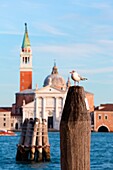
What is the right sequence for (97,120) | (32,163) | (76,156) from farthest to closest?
(97,120)
(32,163)
(76,156)

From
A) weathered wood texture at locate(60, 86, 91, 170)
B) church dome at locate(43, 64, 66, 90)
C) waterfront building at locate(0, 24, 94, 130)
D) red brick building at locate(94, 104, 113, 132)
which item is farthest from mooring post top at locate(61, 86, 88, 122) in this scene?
church dome at locate(43, 64, 66, 90)

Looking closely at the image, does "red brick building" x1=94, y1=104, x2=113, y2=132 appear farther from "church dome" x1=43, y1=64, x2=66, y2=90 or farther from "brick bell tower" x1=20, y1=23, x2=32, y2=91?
"brick bell tower" x1=20, y1=23, x2=32, y2=91

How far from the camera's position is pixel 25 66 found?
365 ft

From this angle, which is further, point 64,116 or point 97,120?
point 97,120

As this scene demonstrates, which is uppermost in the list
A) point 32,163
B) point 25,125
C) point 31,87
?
point 31,87

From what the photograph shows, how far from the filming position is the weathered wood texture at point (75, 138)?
4.25 metres

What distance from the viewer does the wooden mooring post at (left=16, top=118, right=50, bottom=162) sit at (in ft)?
89.9

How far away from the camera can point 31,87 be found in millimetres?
111500

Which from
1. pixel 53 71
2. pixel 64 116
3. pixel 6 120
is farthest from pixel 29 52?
pixel 64 116

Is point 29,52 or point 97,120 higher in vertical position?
point 29,52

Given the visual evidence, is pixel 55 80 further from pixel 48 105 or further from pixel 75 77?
pixel 75 77

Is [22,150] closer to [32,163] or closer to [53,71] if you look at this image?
[32,163]

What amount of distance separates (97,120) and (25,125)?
76.9 m

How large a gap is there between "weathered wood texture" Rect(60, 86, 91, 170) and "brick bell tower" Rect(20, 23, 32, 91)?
105824 millimetres
